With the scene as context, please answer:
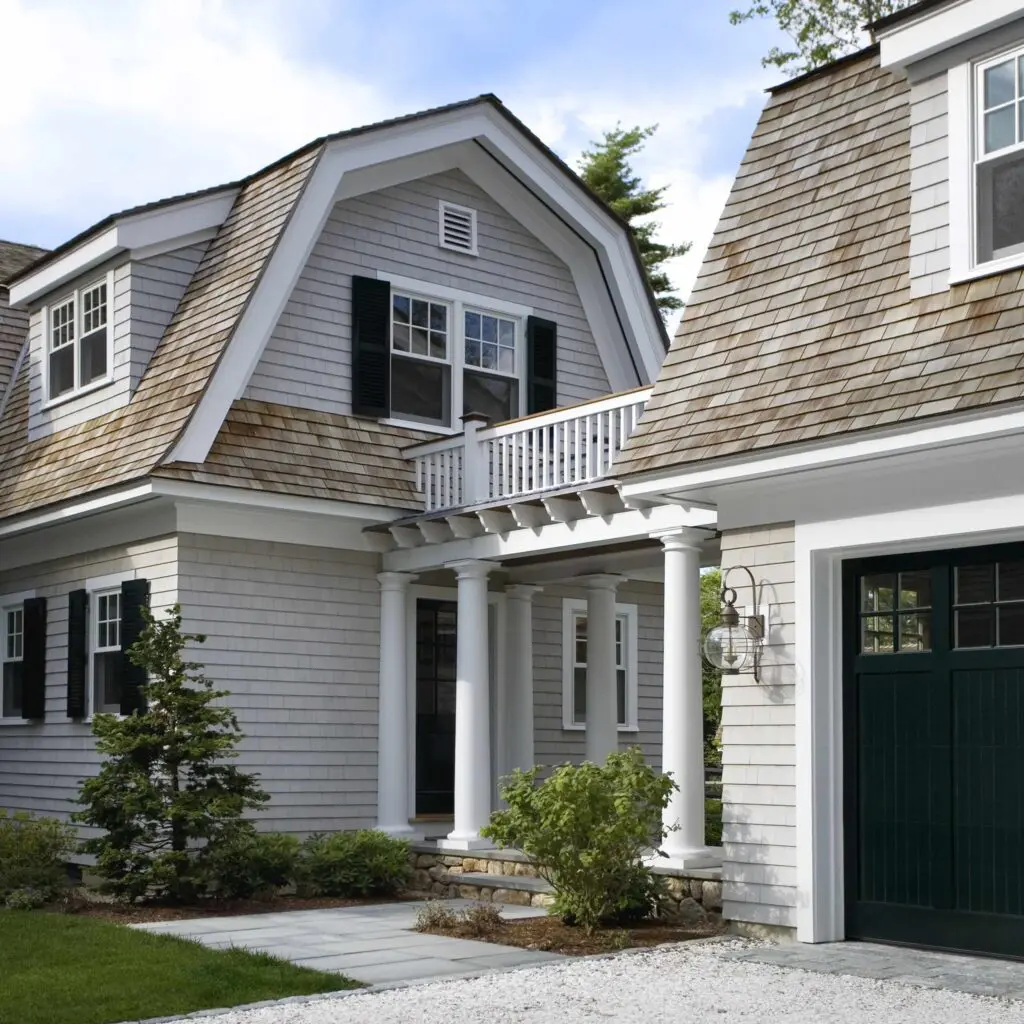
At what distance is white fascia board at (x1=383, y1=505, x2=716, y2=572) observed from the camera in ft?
38.5

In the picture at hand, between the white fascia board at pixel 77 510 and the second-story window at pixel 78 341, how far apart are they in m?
1.51

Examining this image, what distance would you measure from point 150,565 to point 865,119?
7.58m

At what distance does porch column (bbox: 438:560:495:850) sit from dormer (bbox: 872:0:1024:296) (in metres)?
5.66

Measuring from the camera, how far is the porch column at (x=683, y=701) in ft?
37.4

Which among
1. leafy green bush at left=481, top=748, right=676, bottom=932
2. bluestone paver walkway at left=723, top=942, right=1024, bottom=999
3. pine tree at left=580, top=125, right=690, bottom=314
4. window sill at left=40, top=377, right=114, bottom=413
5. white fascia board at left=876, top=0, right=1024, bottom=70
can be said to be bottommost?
bluestone paver walkway at left=723, top=942, right=1024, bottom=999

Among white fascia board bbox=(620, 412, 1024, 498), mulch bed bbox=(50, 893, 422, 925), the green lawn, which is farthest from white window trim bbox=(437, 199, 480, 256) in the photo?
the green lawn

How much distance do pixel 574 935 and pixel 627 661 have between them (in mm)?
7292

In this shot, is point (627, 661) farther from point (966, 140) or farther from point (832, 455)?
point (966, 140)

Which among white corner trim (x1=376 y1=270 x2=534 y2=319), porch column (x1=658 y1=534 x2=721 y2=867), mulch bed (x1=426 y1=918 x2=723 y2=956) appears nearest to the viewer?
mulch bed (x1=426 y1=918 x2=723 y2=956)

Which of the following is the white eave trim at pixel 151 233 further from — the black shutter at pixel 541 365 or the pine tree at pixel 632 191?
the pine tree at pixel 632 191

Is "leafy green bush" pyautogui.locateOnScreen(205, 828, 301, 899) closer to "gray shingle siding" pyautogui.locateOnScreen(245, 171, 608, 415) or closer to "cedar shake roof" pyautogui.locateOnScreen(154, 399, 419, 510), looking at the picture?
"cedar shake roof" pyautogui.locateOnScreen(154, 399, 419, 510)

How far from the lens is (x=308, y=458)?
14.3 metres

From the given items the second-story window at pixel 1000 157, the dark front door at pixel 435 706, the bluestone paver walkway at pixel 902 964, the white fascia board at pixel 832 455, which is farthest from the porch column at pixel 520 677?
the second-story window at pixel 1000 157

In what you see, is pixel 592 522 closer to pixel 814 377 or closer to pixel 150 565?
pixel 814 377
